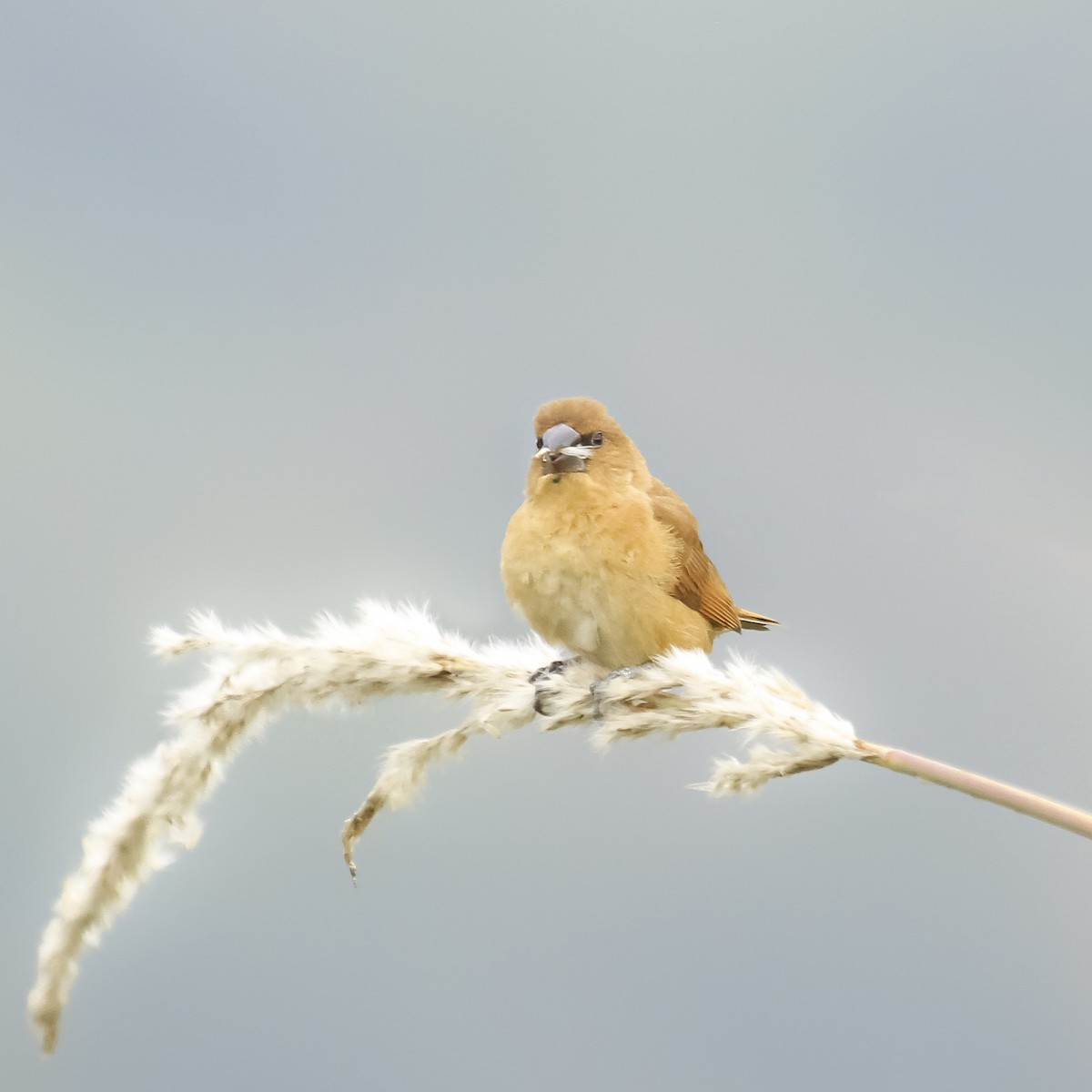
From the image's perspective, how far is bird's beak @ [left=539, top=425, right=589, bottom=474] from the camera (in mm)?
2115

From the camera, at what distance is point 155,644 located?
1.60 metres

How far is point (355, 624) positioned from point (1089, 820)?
964 millimetres

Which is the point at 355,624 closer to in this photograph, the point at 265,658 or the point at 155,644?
the point at 265,658

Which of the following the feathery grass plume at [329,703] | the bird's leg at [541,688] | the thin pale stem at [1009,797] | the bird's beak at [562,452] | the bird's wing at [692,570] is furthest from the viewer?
the bird's wing at [692,570]

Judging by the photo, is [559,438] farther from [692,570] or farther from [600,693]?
[600,693]

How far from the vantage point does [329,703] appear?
5.03 ft

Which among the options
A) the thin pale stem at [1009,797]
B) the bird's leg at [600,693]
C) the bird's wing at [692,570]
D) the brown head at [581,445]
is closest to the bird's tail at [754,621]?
the bird's wing at [692,570]

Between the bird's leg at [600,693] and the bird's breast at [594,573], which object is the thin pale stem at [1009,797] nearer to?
the bird's leg at [600,693]

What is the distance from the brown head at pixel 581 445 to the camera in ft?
7.08

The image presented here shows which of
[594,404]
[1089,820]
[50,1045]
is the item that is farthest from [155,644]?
[1089,820]

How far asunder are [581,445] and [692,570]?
1.13 ft

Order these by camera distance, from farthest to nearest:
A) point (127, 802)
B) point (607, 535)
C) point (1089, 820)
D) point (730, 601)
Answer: point (730, 601) → point (607, 535) → point (127, 802) → point (1089, 820)

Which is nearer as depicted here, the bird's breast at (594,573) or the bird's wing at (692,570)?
the bird's breast at (594,573)

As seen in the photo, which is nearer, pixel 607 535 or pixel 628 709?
pixel 628 709
